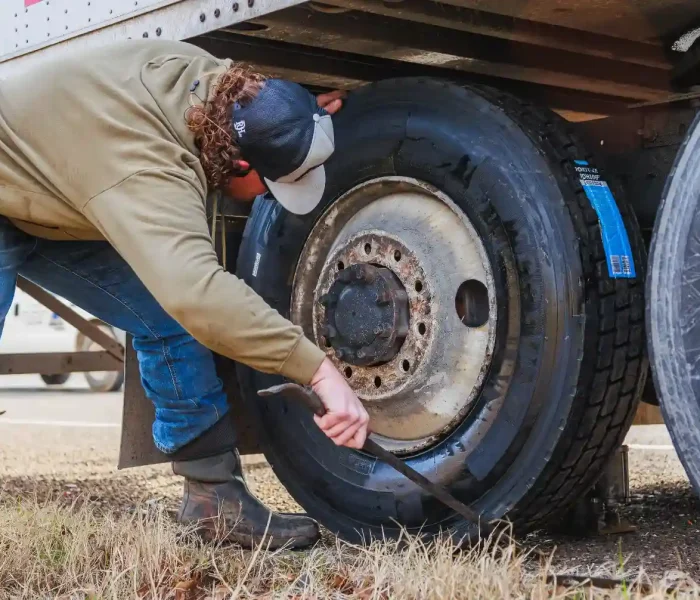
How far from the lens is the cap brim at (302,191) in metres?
2.53

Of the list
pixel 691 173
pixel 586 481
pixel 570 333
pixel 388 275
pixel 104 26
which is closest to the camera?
pixel 691 173

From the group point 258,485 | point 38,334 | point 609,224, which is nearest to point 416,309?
point 609,224

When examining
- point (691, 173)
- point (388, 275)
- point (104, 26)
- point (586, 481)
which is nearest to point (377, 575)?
point (586, 481)

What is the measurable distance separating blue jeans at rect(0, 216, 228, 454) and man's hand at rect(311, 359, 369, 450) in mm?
861

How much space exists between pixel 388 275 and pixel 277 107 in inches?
21.4

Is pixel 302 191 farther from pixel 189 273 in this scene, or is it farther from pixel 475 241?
pixel 189 273

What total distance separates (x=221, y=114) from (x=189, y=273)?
0.43 metres

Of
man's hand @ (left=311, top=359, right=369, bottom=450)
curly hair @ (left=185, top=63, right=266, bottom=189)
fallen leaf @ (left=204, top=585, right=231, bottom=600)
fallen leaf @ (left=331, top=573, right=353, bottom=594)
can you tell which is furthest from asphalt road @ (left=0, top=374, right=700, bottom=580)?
curly hair @ (left=185, top=63, right=266, bottom=189)

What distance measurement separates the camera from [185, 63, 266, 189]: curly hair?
2.31 meters

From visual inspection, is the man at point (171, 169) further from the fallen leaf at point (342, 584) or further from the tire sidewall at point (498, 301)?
the fallen leaf at point (342, 584)

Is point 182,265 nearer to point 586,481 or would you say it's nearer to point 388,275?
point 388,275

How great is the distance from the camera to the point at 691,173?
195 cm

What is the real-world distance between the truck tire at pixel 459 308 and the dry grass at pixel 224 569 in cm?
18

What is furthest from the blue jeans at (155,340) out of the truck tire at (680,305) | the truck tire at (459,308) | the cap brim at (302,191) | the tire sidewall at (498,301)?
the truck tire at (680,305)
